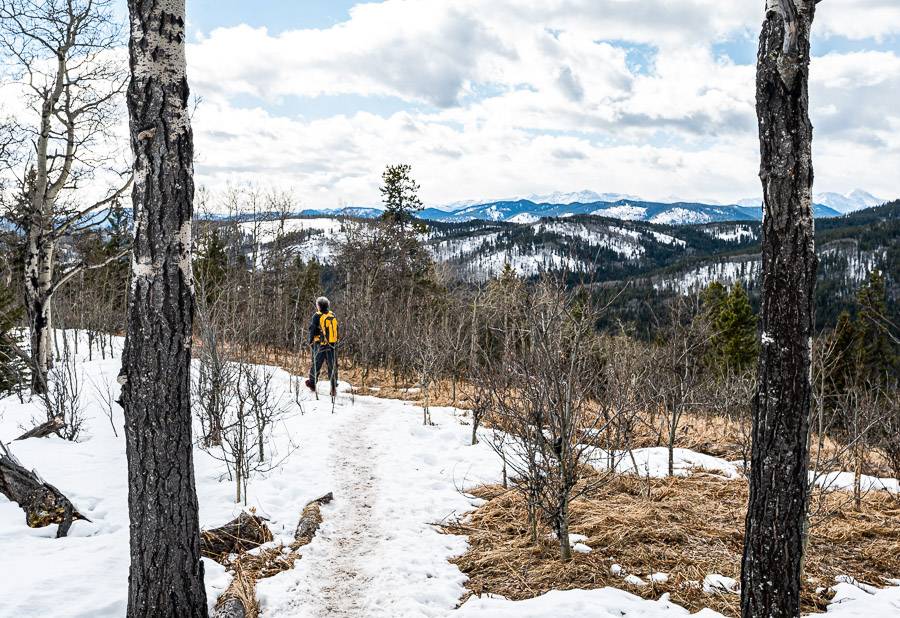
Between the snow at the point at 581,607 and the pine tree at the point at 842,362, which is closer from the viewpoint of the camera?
the snow at the point at 581,607

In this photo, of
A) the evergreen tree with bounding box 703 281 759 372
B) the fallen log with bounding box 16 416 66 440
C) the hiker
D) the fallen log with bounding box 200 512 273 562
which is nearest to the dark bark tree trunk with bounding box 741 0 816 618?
the fallen log with bounding box 200 512 273 562

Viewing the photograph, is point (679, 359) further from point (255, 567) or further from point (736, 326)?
point (736, 326)

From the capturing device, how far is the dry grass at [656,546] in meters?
4.16

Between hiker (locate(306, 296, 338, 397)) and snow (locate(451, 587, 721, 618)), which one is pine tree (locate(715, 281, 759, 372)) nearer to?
hiker (locate(306, 296, 338, 397))

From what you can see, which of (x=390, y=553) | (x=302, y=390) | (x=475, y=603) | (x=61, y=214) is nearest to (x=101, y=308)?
(x=61, y=214)

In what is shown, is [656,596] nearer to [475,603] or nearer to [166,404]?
[475,603]

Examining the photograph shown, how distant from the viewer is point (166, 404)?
3.06 metres

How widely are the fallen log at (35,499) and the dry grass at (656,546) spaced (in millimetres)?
3388

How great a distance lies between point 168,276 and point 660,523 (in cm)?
484

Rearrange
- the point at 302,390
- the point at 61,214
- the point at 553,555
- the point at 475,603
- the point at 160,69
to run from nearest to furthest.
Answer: the point at 160,69 → the point at 475,603 → the point at 553,555 → the point at 61,214 → the point at 302,390

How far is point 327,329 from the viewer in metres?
11.4

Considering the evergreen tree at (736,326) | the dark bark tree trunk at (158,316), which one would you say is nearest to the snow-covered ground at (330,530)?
the dark bark tree trunk at (158,316)

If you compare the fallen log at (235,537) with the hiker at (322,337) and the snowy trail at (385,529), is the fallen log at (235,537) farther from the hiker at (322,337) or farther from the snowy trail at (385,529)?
the hiker at (322,337)

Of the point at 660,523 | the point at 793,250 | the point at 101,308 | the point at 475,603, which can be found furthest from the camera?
the point at 101,308
